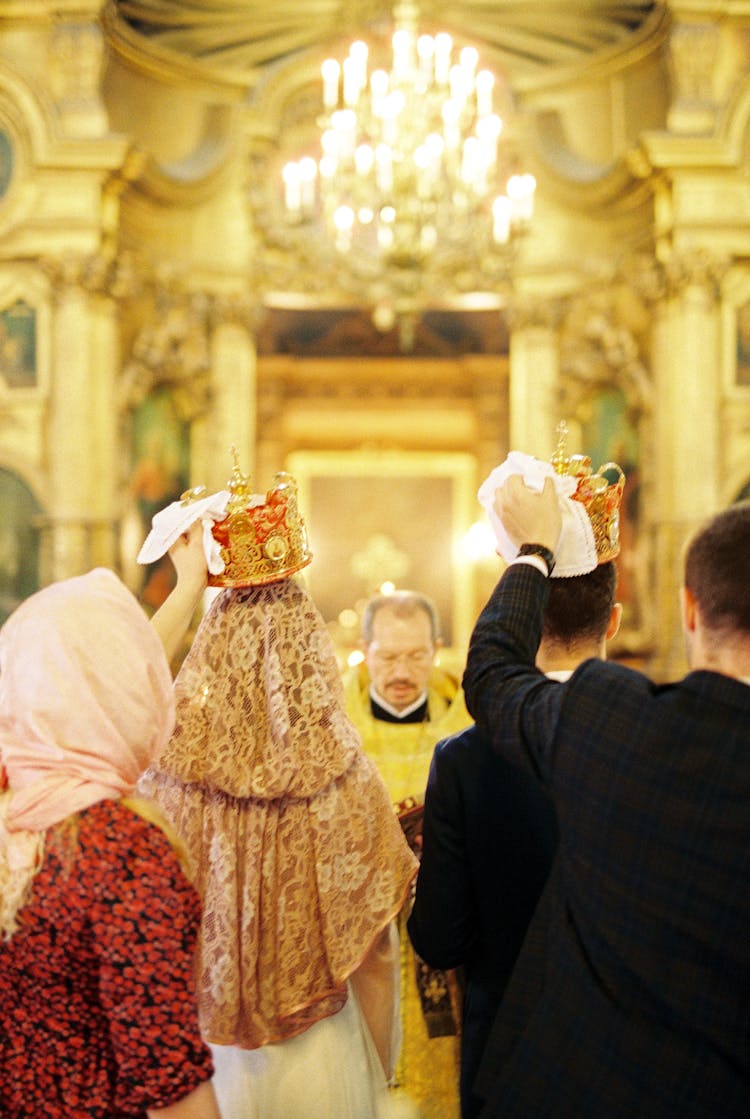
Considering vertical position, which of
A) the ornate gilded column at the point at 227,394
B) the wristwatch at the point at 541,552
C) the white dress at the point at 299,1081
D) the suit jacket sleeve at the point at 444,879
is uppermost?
the ornate gilded column at the point at 227,394

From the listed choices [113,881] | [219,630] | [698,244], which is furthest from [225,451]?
[113,881]

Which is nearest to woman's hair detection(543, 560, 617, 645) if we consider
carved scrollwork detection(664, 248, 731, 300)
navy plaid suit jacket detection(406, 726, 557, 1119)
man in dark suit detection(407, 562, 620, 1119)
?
man in dark suit detection(407, 562, 620, 1119)

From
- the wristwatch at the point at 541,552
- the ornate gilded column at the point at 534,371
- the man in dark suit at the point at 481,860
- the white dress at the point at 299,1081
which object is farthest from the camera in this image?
the ornate gilded column at the point at 534,371

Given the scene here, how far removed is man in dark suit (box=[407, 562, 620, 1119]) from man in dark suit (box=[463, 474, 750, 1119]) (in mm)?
377

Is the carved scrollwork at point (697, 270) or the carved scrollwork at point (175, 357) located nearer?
the carved scrollwork at point (697, 270)

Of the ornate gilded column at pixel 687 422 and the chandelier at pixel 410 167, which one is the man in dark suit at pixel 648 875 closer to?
the chandelier at pixel 410 167

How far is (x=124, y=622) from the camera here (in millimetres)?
1902

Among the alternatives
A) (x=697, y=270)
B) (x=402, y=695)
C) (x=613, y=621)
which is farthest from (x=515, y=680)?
(x=697, y=270)

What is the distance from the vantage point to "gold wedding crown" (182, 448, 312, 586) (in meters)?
2.56

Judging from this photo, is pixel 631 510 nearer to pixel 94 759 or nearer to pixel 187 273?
pixel 187 273

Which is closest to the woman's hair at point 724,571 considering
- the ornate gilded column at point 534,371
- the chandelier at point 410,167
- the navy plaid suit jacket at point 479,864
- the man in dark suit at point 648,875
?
the man in dark suit at point 648,875

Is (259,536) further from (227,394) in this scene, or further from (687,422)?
(227,394)

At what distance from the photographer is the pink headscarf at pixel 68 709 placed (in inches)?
72.1

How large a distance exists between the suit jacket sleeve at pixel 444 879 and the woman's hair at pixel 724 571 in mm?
690
